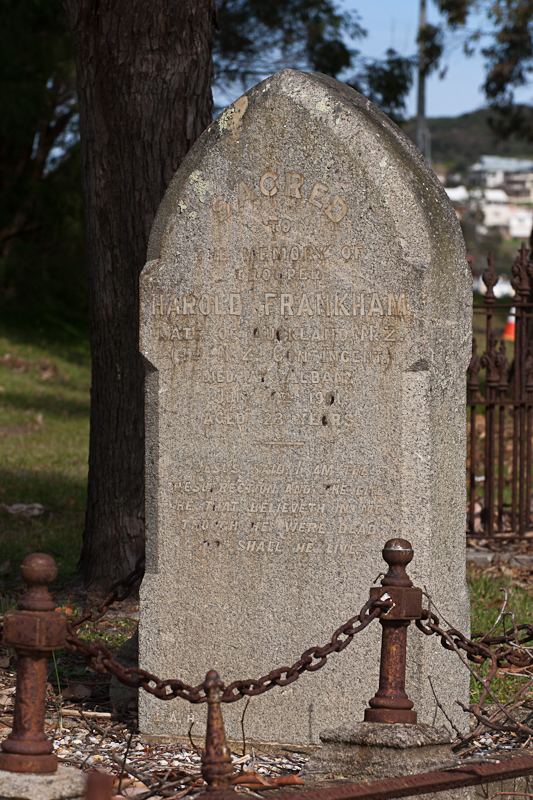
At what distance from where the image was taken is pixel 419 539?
5.09 meters

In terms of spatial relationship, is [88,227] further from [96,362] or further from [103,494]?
[103,494]

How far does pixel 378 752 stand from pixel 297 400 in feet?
4.56

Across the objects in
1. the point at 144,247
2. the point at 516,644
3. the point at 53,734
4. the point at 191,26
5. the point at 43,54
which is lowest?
the point at 53,734

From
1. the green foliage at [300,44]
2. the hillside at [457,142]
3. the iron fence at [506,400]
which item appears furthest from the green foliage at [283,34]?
the hillside at [457,142]

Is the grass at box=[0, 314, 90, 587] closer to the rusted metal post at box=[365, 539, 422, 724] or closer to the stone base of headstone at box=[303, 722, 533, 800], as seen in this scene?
the stone base of headstone at box=[303, 722, 533, 800]

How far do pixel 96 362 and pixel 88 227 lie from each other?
80cm

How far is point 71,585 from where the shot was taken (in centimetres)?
824

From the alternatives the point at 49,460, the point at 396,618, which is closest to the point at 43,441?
the point at 49,460

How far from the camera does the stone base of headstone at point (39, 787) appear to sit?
3979 mm

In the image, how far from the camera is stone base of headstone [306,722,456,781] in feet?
14.6

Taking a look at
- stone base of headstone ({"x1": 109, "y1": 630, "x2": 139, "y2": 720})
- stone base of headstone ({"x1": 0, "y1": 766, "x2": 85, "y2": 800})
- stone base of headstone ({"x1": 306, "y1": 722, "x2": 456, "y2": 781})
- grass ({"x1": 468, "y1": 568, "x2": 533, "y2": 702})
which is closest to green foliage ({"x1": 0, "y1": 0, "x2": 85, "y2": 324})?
grass ({"x1": 468, "y1": 568, "x2": 533, "y2": 702})

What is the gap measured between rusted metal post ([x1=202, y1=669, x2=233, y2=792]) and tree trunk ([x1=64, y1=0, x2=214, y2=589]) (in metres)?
4.25

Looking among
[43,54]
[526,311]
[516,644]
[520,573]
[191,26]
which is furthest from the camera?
[43,54]

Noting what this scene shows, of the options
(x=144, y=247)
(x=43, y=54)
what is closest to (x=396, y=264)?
(x=144, y=247)
